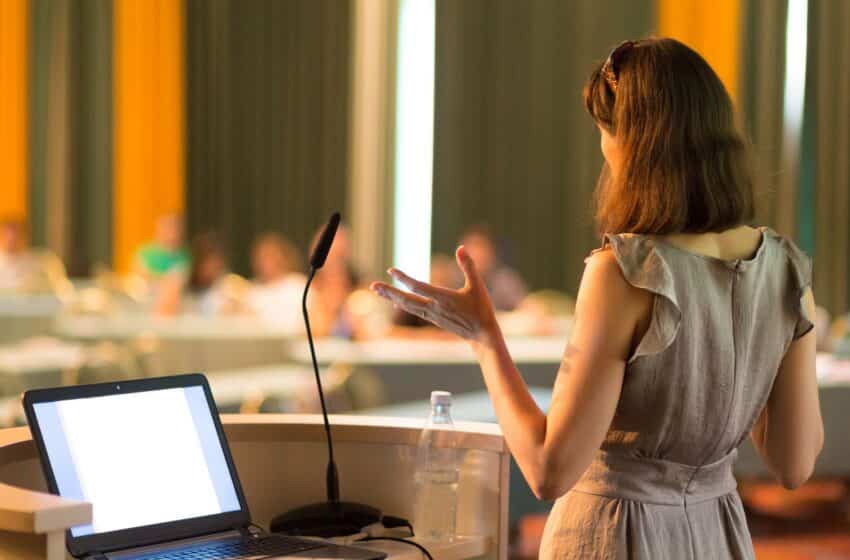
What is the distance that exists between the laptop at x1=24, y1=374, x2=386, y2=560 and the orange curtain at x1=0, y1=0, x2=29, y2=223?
35.2ft

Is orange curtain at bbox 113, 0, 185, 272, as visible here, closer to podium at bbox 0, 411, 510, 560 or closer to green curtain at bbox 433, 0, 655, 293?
green curtain at bbox 433, 0, 655, 293

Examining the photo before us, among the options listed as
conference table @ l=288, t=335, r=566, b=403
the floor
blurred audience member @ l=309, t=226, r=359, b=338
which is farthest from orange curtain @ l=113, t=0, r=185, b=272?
the floor

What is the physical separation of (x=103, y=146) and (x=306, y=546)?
1099cm

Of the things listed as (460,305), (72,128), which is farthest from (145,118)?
(460,305)

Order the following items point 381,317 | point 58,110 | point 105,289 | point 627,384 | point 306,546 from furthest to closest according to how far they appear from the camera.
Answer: point 58,110 → point 105,289 → point 381,317 → point 306,546 → point 627,384

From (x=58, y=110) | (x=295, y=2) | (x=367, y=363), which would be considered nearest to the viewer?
(x=367, y=363)

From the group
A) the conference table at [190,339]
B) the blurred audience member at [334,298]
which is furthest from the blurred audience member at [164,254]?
the blurred audience member at [334,298]

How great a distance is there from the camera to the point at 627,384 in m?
1.49

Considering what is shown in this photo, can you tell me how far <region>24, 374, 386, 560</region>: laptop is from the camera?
62.8 inches

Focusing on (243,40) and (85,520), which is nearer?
(85,520)

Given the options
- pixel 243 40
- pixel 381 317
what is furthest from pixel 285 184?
pixel 381 317

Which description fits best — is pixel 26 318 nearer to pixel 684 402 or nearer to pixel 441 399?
pixel 441 399

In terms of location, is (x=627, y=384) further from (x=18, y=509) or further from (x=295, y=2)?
(x=295, y=2)

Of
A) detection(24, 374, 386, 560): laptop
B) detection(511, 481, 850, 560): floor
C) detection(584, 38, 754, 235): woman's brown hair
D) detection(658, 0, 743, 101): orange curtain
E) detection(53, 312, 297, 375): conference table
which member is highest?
detection(658, 0, 743, 101): orange curtain
